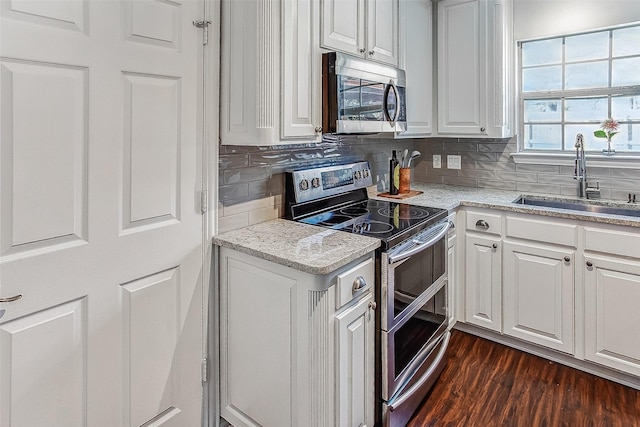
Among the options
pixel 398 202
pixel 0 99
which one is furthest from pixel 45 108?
pixel 398 202

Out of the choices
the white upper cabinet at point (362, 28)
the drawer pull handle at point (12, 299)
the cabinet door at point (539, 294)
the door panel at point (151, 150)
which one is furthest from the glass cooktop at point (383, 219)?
the drawer pull handle at point (12, 299)

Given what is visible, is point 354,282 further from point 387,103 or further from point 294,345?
point 387,103

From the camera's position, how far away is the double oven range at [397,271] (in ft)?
5.64

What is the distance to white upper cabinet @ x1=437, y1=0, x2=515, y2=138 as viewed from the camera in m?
2.70

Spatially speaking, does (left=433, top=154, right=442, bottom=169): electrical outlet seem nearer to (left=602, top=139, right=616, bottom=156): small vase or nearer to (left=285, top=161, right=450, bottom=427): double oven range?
(left=285, top=161, right=450, bottom=427): double oven range

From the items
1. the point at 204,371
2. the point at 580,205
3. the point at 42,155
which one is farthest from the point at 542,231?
the point at 42,155

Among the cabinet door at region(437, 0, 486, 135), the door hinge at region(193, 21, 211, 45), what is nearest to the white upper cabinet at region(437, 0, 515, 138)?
the cabinet door at region(437, 0, 486, 135)

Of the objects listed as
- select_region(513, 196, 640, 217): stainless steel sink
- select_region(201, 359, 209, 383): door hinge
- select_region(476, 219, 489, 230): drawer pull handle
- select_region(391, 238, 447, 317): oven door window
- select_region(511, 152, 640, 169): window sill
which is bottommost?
select_region(201, 359, 209, 383): door hinge

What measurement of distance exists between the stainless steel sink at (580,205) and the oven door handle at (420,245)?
2.33 feet

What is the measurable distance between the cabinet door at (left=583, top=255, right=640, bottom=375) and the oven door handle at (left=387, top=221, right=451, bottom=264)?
30.6 inches

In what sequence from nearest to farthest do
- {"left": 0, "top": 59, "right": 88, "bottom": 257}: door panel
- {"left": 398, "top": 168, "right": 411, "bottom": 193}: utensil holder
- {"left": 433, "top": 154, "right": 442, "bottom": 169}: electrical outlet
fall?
{"left": 0, "top": 59, "right": 88, "bottom": 257}: door panel → {"left": 398, "top": 168, "right": 411, "bottom": 193}: utensil holder → {"left": 433, "top": 154, "right": 442, "bottom": 169}: electrical outlet

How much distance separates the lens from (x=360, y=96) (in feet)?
6.66

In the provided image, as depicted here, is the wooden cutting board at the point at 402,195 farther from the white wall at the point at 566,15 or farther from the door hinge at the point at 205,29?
the door hinge at the point at 205,29

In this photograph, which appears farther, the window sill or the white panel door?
the window sill
